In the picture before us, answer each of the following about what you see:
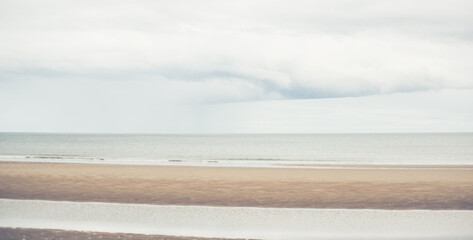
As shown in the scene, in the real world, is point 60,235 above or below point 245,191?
below

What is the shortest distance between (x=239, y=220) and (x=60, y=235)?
5.74 m

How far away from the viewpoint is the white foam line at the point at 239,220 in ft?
42.5

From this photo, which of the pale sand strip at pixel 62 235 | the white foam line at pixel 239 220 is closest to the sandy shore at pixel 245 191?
the white foam line at pixel 239 220

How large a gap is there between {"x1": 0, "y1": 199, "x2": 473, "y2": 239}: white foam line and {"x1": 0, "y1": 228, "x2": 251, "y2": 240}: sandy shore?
0.91 metres

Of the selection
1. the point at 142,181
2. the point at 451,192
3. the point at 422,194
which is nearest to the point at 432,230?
the point at 422,194

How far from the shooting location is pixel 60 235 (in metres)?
11.5

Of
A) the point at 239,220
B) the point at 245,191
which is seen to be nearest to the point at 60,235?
the point at 239,220

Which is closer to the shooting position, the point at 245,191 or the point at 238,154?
the point at 245,191

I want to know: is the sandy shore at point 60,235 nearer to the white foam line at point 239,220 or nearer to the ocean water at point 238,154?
the white foam line at point 239,220

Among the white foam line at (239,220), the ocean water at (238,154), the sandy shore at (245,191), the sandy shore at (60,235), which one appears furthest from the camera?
the ocean water at (238,154)

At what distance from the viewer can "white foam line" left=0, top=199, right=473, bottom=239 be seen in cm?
1297

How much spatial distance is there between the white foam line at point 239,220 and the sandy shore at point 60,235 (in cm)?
91

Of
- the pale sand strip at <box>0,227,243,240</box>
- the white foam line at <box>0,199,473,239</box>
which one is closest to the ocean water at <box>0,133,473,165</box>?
the white foam line at <box>0,199,473,239</box>

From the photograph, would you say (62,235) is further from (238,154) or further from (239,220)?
(238,154)
